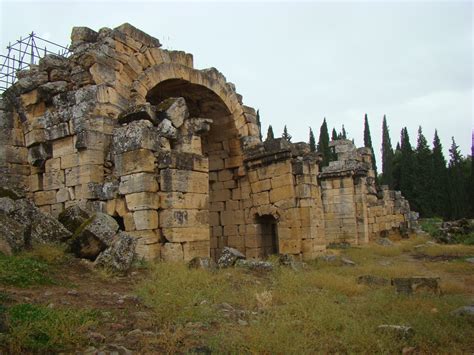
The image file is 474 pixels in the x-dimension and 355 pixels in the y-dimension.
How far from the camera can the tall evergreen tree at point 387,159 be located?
125ft

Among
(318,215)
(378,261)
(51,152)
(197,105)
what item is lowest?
(378,261)

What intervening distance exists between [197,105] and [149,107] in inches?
158

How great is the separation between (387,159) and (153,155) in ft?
115

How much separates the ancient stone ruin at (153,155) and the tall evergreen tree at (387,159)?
89.7ft

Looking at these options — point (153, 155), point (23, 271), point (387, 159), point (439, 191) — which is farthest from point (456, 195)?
point (23, 271)

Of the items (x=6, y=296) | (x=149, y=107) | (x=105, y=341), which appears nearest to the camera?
(x=105, y=341)

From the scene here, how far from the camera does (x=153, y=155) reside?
8.04m

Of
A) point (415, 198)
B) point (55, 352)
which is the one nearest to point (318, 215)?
point (55, 352)

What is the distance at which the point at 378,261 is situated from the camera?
12195 millimetres

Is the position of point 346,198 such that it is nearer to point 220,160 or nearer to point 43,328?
point 220,160

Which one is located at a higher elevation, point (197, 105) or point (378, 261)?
point (197, 105)

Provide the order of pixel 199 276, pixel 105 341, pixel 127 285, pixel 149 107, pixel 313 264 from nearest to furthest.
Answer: pixel 105 341 → pixel 127 285 → pixel 199 276 → pixel 149 107 → pixel 313 264

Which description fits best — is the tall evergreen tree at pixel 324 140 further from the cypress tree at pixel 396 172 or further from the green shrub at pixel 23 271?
the green shrub at pixel 23 271

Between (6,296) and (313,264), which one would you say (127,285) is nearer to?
(6,296)
